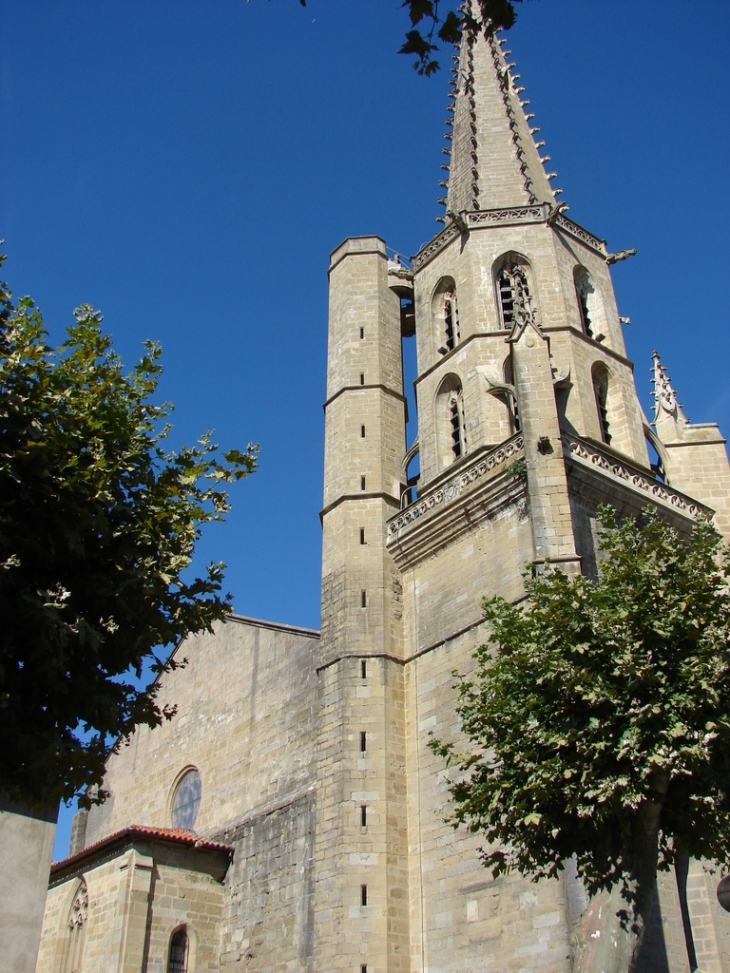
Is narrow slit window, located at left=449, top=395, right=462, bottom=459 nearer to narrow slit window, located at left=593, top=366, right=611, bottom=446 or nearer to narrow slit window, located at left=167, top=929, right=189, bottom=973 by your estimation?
narrow slit window, located at left=593, top=366, right=611, bottom=446

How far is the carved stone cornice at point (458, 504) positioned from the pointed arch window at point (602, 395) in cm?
307

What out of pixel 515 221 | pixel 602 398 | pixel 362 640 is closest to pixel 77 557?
pixel 362 640

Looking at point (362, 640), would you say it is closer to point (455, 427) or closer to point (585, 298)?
point (455, 427)

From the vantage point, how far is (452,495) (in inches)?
628

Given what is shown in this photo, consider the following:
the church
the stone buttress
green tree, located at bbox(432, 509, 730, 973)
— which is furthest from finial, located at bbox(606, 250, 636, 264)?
green tree, located at bbox(432, 509, 730, 973)

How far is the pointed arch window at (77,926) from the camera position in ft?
50.9

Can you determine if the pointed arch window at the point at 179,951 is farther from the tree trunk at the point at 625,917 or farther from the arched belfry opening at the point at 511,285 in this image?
the arched belfry opening at the point at 511,285

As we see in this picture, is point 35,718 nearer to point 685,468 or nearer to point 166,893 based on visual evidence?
point 166,893

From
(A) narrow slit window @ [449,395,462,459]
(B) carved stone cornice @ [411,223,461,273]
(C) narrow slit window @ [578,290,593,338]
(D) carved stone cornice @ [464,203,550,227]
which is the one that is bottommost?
(A) narrow slit window @ [449,395,462,459]

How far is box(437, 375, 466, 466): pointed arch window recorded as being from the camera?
58.7 feet

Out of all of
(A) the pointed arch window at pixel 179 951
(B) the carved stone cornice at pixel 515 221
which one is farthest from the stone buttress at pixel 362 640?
(A) the pointed arch window at pixel 179 951

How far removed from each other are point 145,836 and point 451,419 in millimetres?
9213

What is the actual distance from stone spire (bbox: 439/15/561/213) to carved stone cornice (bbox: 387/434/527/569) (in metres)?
7.11

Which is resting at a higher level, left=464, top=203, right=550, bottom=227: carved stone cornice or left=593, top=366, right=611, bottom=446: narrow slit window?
left=464, top=203, right=550, bottom=227: carved stone cornice
